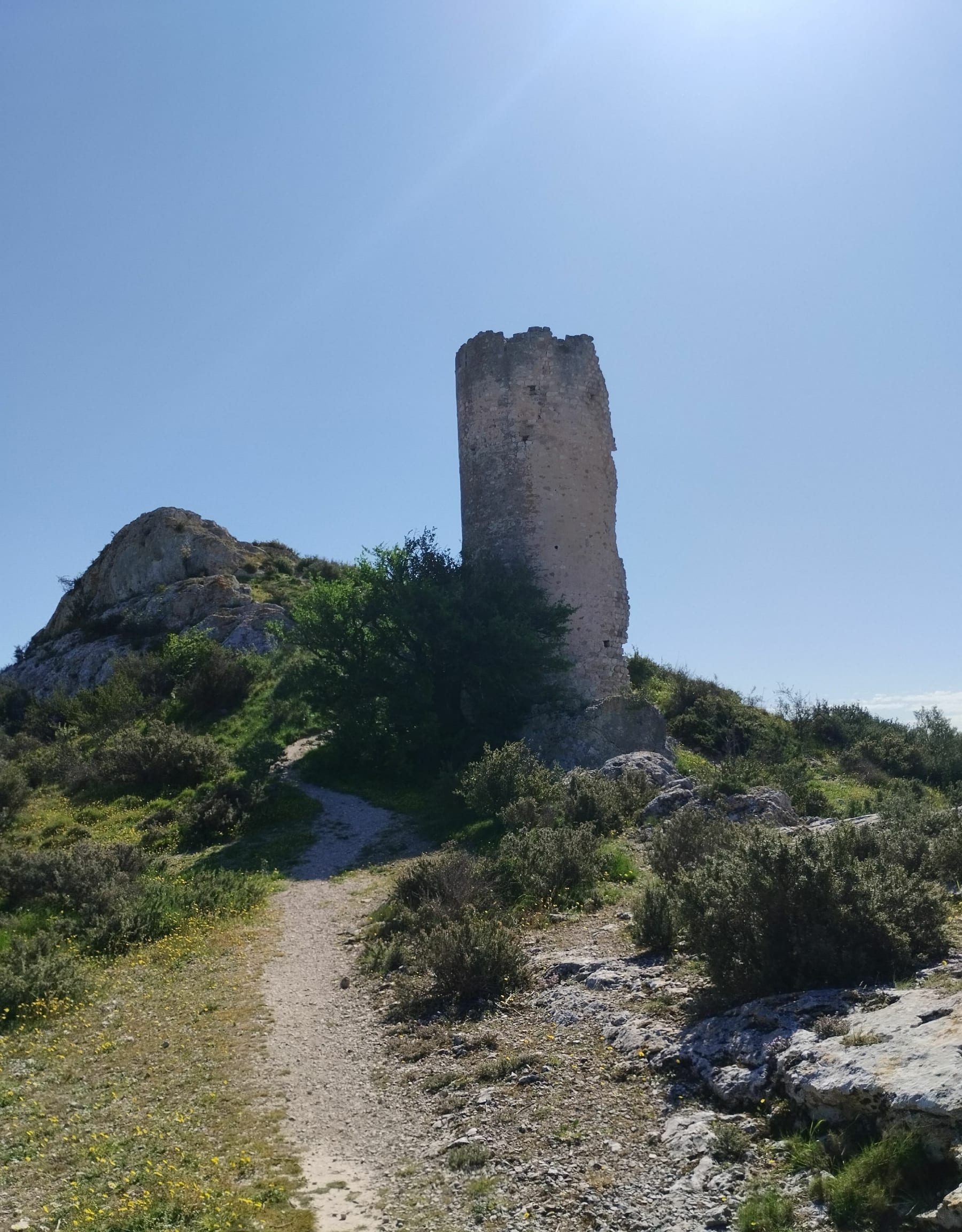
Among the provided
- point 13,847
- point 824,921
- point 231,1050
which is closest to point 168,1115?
point 231,1050

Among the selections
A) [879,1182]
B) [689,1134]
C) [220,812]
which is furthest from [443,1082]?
[220,812]

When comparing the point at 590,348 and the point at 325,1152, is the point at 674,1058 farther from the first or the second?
the point at 590,348

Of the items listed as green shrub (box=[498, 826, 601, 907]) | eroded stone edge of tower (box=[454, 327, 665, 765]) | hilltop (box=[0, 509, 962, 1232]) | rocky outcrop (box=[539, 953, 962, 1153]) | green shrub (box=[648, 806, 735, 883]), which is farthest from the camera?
eroded stone edge of tower (box=[454, 327, 665, 765])

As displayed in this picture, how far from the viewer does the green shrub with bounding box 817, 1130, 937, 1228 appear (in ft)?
12.4

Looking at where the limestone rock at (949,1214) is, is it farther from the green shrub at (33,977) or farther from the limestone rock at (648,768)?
the limestone rock at (648,768)

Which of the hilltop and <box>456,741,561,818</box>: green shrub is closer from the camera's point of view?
the hilltop

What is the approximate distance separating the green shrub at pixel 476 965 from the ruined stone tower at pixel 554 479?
13.1 m

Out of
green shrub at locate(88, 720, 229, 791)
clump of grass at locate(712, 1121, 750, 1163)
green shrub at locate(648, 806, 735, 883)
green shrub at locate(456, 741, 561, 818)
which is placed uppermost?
green shrub at locate(88, 720, 229, 791)

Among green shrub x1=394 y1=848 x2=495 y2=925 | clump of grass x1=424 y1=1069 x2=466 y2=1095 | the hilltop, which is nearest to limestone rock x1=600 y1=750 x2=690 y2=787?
the hilltop

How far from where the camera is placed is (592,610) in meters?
21.4

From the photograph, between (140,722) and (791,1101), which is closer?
(791,1101)

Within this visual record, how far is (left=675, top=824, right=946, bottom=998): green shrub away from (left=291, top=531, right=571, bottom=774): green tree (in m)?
12.3

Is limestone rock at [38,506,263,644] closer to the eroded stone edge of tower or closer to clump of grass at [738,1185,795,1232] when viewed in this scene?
the eroded stone edge of tower

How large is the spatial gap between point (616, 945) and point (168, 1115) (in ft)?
13.0
